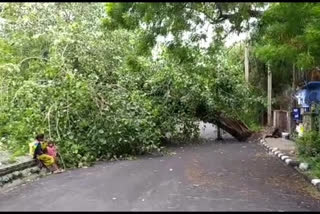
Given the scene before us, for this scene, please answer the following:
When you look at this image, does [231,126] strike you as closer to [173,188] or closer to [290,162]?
[290,162]

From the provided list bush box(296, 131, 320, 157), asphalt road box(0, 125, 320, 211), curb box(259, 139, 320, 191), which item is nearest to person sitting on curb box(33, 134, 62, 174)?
asphalt road box(0, 125, 320, 211)

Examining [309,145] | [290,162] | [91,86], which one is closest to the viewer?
[290,162]

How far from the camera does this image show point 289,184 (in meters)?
9.91

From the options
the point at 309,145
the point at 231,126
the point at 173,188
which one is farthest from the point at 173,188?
the point at 231,126

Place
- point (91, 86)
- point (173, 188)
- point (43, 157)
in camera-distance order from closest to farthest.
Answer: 1. point (173, 188)
2. point (43, 157)
3. point (91, 86)

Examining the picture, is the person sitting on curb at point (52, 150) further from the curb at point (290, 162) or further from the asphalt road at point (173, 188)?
the curb at point (290, 162)

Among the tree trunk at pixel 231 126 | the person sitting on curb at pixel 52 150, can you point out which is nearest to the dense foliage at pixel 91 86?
the person sitting on curb at pixel 52 150

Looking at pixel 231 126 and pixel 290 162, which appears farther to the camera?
pixel 231 126

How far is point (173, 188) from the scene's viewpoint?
931cm

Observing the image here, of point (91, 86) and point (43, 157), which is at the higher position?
point (91, 86)

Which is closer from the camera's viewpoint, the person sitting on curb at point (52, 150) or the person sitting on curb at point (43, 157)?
the person sitting on curb at point (43, 157)

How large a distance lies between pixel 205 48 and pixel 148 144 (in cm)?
448

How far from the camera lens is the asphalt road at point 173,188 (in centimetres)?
777

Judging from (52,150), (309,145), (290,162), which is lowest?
(290,162)
